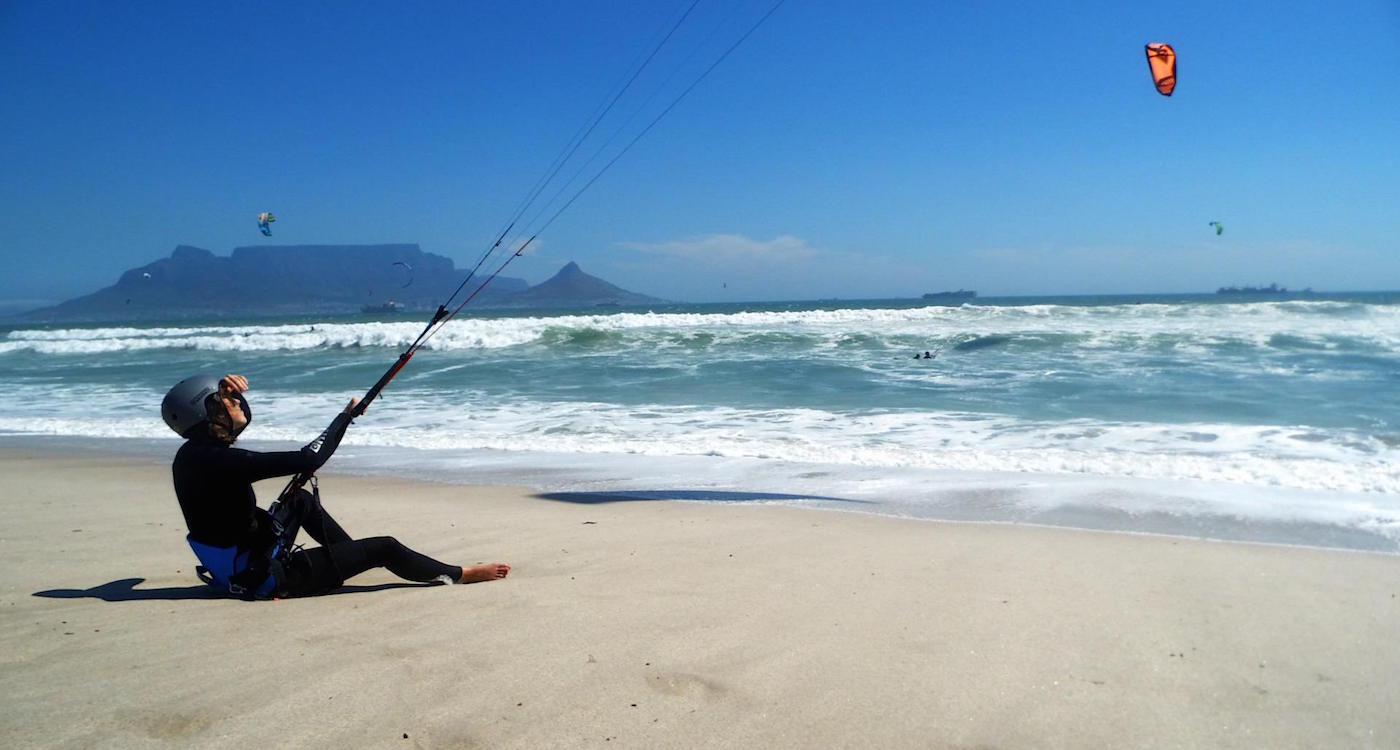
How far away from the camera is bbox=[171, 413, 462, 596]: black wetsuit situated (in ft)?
10.7

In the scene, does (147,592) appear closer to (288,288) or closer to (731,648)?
(731,648)

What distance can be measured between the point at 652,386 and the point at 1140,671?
38.0 feet

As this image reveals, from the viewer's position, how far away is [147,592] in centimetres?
370

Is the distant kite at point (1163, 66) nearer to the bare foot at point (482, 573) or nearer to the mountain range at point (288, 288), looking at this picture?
the bare foot at point (482, 573)

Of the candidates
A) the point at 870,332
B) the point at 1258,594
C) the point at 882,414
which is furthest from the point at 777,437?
the point at 870,332

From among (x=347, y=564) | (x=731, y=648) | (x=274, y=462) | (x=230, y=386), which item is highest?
(x=230, y=386)

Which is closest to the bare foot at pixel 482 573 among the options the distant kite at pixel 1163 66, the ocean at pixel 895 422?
the ocean at pixel 895 422

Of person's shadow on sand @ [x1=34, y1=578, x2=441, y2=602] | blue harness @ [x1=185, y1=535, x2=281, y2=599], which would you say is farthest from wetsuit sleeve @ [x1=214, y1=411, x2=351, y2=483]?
person's shadow on sand @ [x1=34, y1=578, x2=441, y2=602]

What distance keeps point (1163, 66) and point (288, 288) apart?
8962 cm

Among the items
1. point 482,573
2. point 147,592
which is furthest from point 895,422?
point 147,592

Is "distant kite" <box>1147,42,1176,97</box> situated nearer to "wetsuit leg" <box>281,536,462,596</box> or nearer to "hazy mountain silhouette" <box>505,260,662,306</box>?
"wetsuit leg" <box>281,536,462,596</box>

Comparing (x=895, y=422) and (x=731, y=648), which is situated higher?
(x=731, y=648)

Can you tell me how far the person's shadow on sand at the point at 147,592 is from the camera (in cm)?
360

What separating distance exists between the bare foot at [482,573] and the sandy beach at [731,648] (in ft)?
0.19
